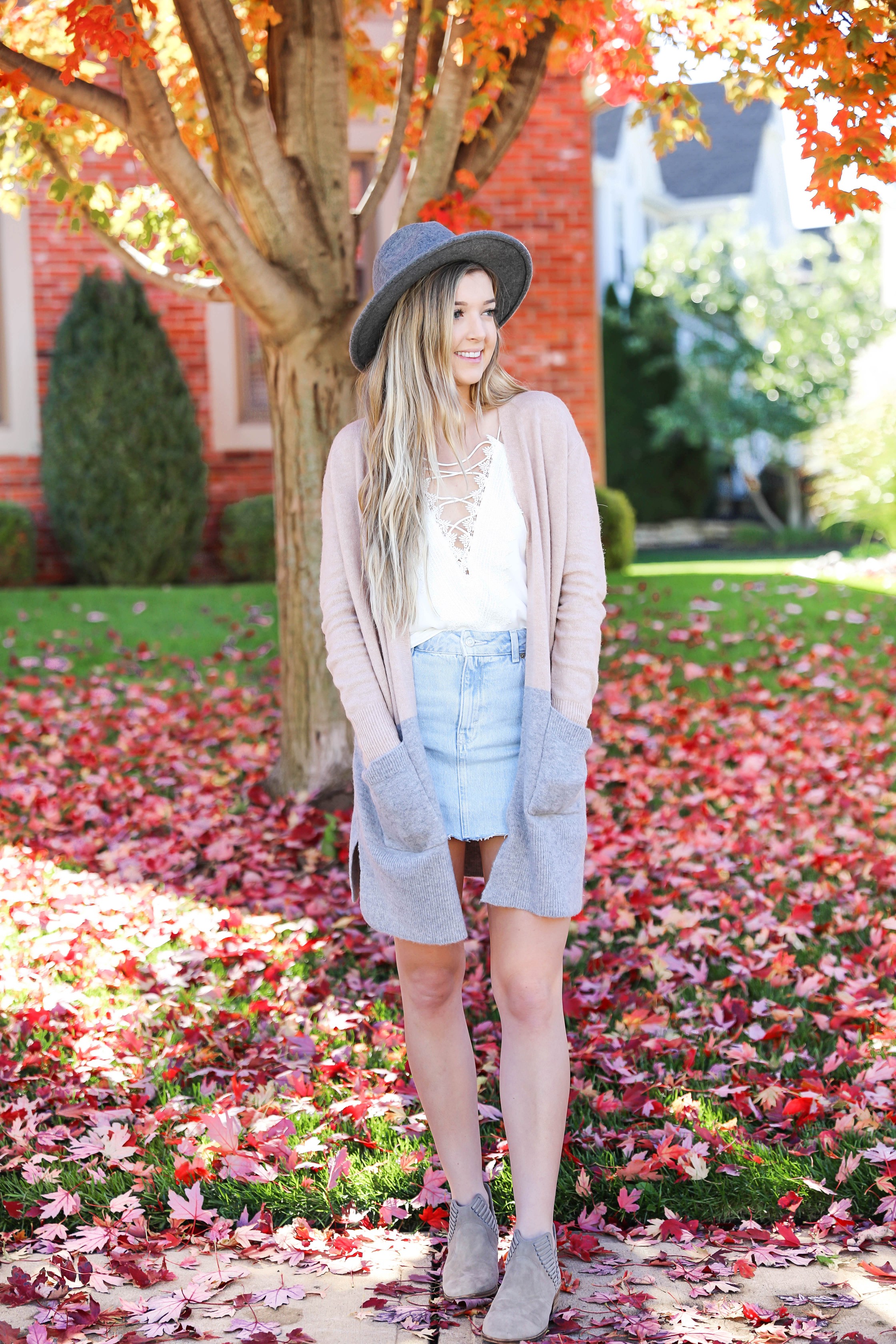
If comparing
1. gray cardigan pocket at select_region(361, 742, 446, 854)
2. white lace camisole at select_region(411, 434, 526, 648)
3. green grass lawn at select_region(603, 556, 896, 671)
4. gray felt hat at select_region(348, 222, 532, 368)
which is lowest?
green grass lawn at select_region(603, 556, 896, 671)

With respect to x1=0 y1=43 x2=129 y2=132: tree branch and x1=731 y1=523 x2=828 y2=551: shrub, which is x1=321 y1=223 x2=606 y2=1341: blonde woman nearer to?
x1=0 y1=43 x2=129 y2=132: tree branch

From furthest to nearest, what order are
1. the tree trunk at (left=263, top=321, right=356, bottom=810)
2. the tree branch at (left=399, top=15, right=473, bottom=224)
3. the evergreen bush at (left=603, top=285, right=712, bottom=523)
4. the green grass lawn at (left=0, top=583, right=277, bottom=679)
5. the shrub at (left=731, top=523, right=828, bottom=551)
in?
the evergreen bush at (left=603, top=285, right=712, bottom=523)
the shrub at (left=731, top=523, right=828, bottom=551)
the green grass lawn at (left=0, top=583, right=277, bottom=679)
the tree trunk at (left=263, top=321, right=356, bottom=810)
the tree branch at (left=399, top=15, right=473, bottom=224)

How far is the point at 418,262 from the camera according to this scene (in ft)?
8.34

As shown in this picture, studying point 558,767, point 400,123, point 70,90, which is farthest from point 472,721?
point 400,123

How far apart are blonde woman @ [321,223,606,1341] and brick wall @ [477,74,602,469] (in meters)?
8.44

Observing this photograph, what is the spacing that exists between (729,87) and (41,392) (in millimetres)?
7384

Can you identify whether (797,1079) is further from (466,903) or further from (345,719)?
(345,719)

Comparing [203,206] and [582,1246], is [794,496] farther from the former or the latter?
[582,1246]

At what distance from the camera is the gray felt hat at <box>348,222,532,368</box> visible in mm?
2562

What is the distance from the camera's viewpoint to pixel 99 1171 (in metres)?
3.08

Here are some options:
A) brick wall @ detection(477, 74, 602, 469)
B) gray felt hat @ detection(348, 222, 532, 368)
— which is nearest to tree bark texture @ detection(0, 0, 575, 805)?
gray felt hat @ detection(348, 222, 532, 368)

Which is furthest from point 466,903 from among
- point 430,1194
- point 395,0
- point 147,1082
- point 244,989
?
point 395,0

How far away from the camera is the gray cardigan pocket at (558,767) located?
2480 millimetres

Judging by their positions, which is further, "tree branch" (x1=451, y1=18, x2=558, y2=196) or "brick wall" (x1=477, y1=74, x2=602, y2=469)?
"brick wall" (x1=477, y1=74, x2=602, y2=469)
